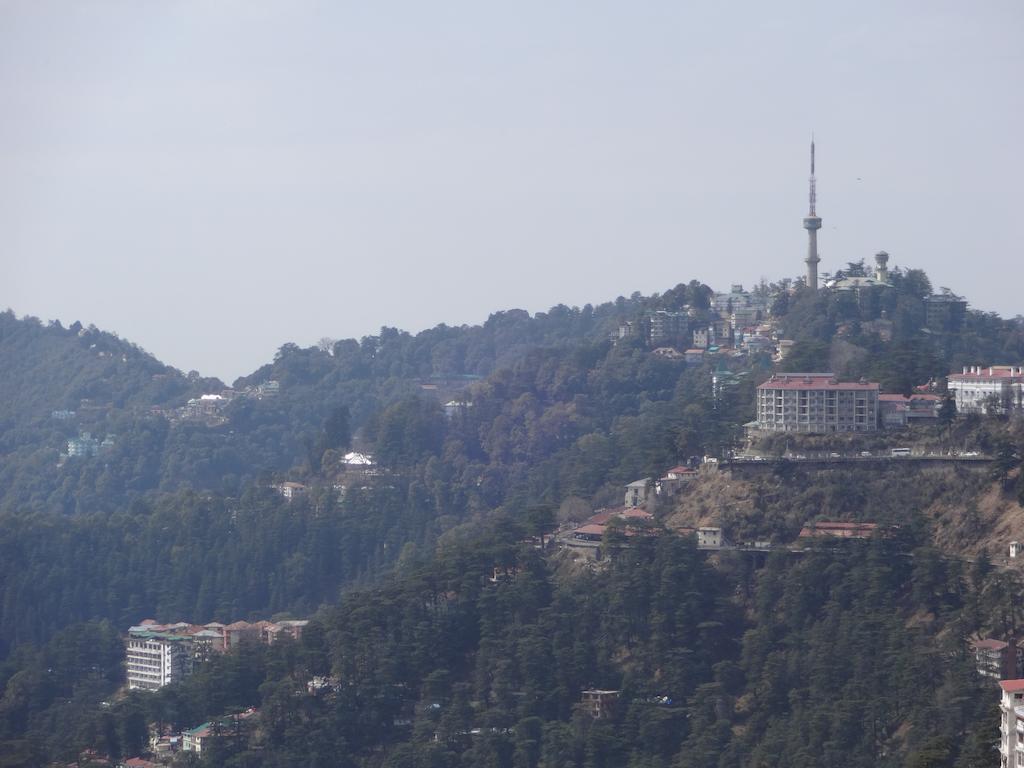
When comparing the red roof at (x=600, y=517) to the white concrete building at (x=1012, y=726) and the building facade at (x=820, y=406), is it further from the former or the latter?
the white concrete building at (x=1012, y=726)

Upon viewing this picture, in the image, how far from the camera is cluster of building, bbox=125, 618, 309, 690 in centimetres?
→ 5500

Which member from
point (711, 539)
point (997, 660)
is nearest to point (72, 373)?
point (711, 539)

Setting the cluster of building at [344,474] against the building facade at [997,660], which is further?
the cluster of building at [344,474]

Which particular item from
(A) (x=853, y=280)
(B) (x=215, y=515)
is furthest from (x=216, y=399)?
(A) (x=853, y=280)

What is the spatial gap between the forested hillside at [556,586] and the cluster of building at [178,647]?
3.19ft

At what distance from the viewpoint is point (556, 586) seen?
4778 centimetres

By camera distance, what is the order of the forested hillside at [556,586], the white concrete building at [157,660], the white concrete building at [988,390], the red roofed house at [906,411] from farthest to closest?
1. the white concrete building at [157,660]
2. the white concrete building at [988,390]
3. the red roofed house at [906,411]
4. the forested hillside at [556,586]

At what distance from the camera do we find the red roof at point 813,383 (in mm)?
49906

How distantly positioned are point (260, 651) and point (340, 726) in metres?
5.44

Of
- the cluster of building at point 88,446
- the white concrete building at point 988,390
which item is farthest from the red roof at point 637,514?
the cluster of building at point 88,446

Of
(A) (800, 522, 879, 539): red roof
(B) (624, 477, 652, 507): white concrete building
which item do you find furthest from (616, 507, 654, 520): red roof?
(A) (800, 522, 879, 539): red roof

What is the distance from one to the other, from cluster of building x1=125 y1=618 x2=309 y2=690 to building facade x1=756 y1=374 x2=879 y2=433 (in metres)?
12.5

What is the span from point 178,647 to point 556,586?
40.5 ft

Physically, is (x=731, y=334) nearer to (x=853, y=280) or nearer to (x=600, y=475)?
(x=853, y=280)
